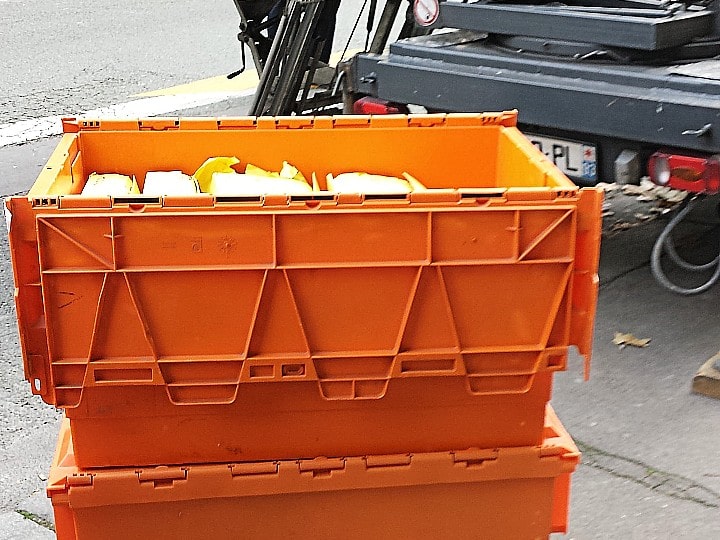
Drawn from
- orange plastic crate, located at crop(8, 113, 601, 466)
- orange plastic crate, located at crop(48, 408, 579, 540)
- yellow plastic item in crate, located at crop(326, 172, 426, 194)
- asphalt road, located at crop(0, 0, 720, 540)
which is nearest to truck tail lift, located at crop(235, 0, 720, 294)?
asphalt road, located at crop(0, 0, 720, 540)

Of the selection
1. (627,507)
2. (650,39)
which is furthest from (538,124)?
(627,507)

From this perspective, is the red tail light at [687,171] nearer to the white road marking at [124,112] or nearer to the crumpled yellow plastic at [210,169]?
the crumpled yellow plastic at [210,169]

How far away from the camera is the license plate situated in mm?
4105

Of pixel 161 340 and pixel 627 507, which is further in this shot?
pixel 627 507

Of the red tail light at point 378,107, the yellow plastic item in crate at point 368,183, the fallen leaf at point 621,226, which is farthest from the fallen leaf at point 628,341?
the yellow plastic item in crate at point 368,183

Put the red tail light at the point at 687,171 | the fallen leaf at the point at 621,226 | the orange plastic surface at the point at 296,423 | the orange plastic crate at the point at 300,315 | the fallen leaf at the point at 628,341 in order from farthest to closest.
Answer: the fallen leaf at the point at 621,226 → the fallen leaf at the point at 628,341 → the red tail light at the point at 687,171 → the orange plastic surface at the point at 296,423 → the orange plastic crate at the point at 300,315

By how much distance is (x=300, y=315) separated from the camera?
1972mm

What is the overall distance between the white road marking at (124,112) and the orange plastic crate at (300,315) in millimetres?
5924

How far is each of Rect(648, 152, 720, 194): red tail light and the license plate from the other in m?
0.29

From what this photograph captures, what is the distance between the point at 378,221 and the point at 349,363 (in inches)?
12.5

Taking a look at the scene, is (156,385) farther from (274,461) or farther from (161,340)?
(274,461)

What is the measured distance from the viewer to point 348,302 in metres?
1.99

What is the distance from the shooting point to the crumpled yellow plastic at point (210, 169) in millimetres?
2516

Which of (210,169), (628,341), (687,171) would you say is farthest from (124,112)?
(210,169)
